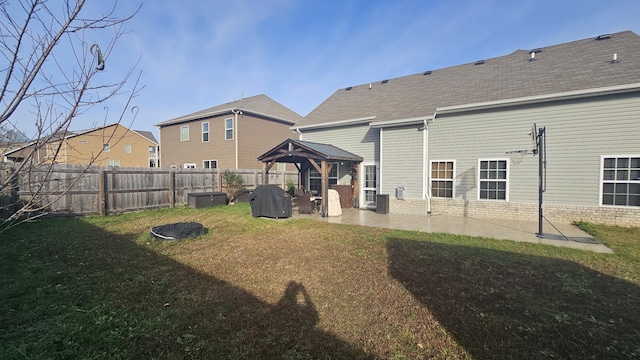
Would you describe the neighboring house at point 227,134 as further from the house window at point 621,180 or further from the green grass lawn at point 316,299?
the house window at point 621,180

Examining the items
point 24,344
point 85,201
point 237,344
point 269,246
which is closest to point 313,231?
point 269,246

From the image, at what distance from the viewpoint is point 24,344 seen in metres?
2.77

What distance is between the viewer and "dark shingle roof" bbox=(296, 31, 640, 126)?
28.3 feet

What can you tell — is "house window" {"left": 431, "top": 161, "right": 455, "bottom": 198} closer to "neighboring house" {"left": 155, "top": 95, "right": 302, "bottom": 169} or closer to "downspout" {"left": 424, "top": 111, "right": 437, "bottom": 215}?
"downspout" {"left": 424, "top": 111, "right": 437, "bottom": 215}

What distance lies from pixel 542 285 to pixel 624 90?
7495 millimetres

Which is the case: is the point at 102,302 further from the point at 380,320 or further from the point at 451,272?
the point at 451,272

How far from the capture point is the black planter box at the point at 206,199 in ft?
40.4

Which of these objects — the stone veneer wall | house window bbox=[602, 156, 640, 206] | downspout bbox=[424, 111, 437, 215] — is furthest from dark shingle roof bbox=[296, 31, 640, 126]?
the stone veneer wall

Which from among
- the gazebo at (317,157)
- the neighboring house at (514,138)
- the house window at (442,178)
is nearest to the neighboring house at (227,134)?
the gazebo at (317,157)

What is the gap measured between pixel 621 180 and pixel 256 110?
58.1ft

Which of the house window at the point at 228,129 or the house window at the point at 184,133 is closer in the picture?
the house window at the point at 228,129

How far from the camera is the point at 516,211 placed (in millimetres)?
9414

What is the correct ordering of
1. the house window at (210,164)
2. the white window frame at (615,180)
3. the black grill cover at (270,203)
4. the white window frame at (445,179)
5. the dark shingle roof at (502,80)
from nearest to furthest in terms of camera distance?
1. the white window frame at (615,180)
2. the dark shingle roof at (502,80)
3. the black grill cover at (270,203)
4. the white window frame at (445,179)
5. the house window at (210,164)

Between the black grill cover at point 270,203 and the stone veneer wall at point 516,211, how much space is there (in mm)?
4407
